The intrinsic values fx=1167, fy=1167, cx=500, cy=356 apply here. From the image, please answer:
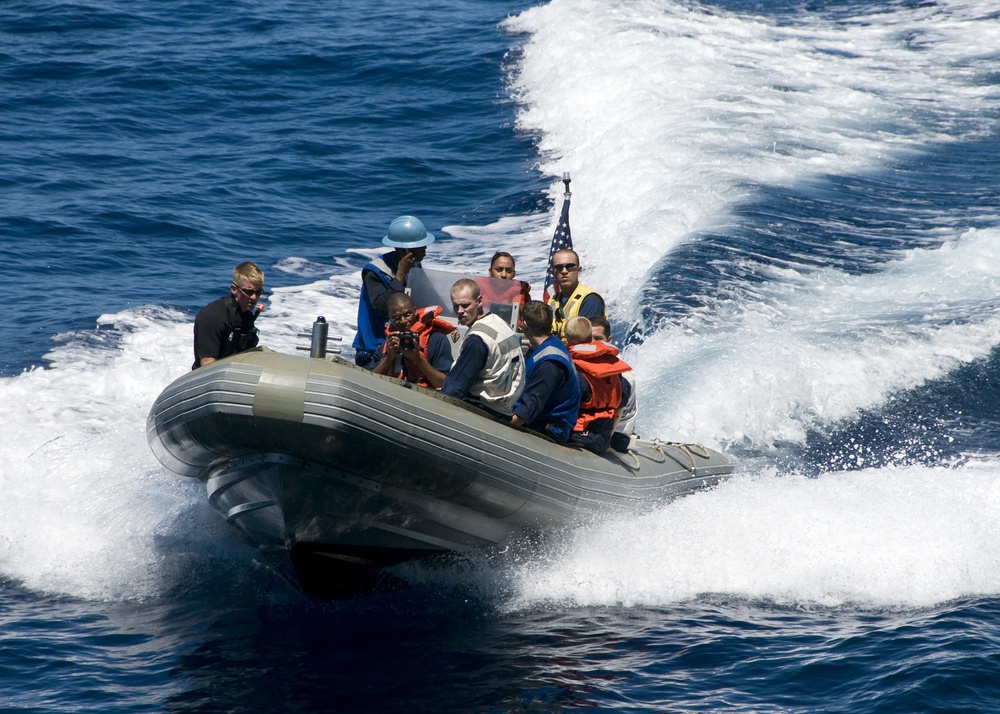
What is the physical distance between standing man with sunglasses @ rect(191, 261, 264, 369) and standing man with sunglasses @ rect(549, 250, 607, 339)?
1996 millimetres

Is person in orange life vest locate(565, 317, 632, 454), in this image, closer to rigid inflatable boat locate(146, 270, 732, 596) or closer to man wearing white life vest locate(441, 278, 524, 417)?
rigid inflatable boat locate(146, 270, 732, 596)

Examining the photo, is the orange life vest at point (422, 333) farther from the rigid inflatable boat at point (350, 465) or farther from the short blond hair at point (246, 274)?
the short blond hair at point (246, 274)

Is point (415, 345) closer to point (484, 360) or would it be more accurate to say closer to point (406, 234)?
point (484, 360)

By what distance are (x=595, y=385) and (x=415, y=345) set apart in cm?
120

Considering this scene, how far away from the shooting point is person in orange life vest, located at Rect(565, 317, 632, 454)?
653 cm

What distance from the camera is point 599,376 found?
6.56m

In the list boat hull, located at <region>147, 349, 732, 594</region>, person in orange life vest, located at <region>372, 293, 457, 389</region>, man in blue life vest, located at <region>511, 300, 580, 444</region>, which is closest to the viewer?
boat hull, located at <region>147, 349, 732, 594</region>

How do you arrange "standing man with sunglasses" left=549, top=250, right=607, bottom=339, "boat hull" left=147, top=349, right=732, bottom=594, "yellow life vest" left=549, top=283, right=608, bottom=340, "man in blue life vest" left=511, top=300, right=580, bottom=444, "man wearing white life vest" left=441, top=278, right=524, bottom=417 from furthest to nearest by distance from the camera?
1. "yellow life vest" left=549, top=283, right=608, bottom=340
2. "standing man with sunglasses" left=549, top=250, right=607, bottom=339
3. "man in blue life vest" left=511, top=300, right=580, bottom=444
4. "man wearing white life vest" left=441, top=278, right=524, bottom=417
5. "boat hull" left=147, top=349, right=732, bottom=594

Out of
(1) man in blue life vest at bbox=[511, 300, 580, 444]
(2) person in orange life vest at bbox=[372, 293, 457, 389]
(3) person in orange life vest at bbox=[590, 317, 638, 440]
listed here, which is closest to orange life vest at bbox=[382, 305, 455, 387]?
(2) person in orange life vest at bbox=[372, 293, 457, 389]

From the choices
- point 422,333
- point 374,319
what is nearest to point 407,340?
point 422,333

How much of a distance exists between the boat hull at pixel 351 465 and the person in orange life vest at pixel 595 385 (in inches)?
6.6

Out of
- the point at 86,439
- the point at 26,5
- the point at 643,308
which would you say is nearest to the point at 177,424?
the point at 86,439

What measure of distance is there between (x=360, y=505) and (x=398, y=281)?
1485mm

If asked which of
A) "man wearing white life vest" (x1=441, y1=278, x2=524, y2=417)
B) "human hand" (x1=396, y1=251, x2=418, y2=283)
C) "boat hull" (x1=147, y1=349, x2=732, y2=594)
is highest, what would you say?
"human hand" (x1=396, y1=251, x2=418, y2=283)
